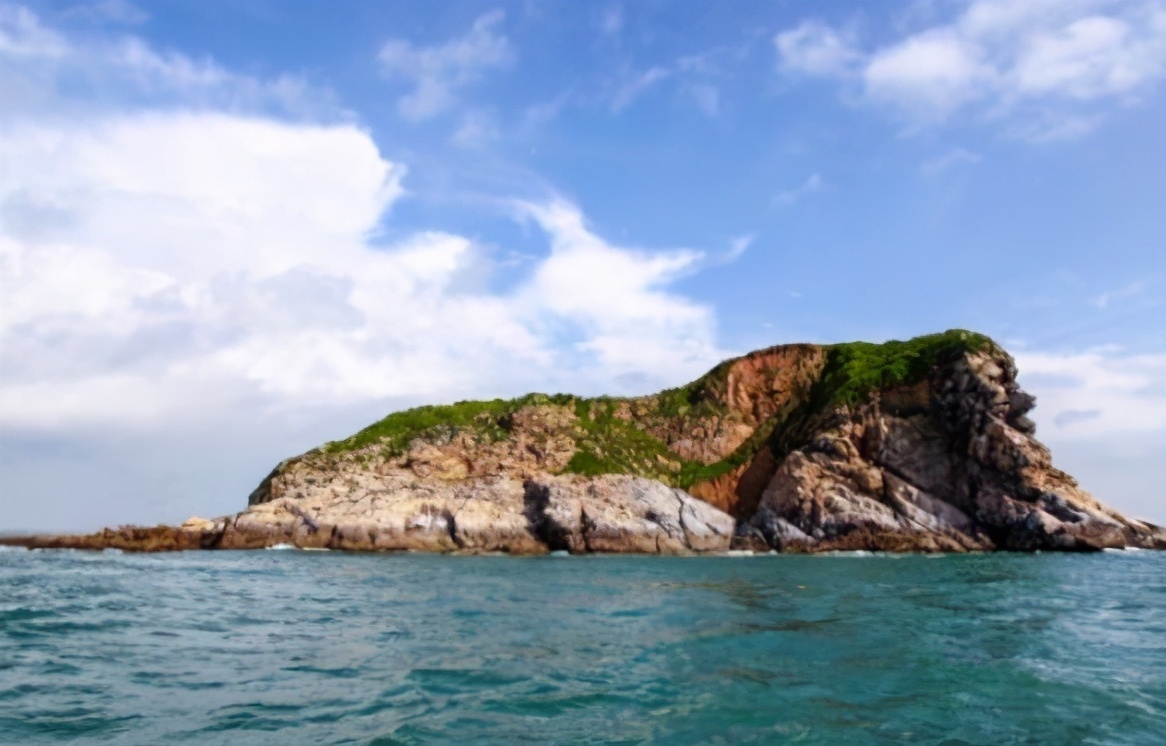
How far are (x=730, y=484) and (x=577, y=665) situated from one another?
59.7 meters

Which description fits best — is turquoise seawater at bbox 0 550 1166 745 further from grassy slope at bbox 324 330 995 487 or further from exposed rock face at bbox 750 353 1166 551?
grassy slope at bbox 324 330 995 487

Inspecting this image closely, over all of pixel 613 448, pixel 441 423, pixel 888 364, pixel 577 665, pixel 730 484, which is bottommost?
pixel 577 665

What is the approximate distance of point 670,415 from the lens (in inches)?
3093

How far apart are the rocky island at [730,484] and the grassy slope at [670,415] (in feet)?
0.72

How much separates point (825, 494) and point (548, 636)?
163ft

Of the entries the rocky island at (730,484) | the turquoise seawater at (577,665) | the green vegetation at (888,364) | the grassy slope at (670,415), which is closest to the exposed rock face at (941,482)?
the rocky island at (730,484)

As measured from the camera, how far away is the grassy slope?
6669cm

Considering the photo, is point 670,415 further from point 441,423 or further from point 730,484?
point 441,423

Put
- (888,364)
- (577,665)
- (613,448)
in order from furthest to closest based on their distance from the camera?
(613,448), (888,364), (577,665)

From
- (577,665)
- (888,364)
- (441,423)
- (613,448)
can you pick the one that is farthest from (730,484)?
(577,665)

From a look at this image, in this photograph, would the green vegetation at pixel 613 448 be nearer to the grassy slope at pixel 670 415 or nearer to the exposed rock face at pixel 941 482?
the grassy slope at pixel 670 415

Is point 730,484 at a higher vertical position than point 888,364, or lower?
lower

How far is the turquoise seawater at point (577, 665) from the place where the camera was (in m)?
9.33

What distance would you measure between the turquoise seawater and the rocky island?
32.7m
